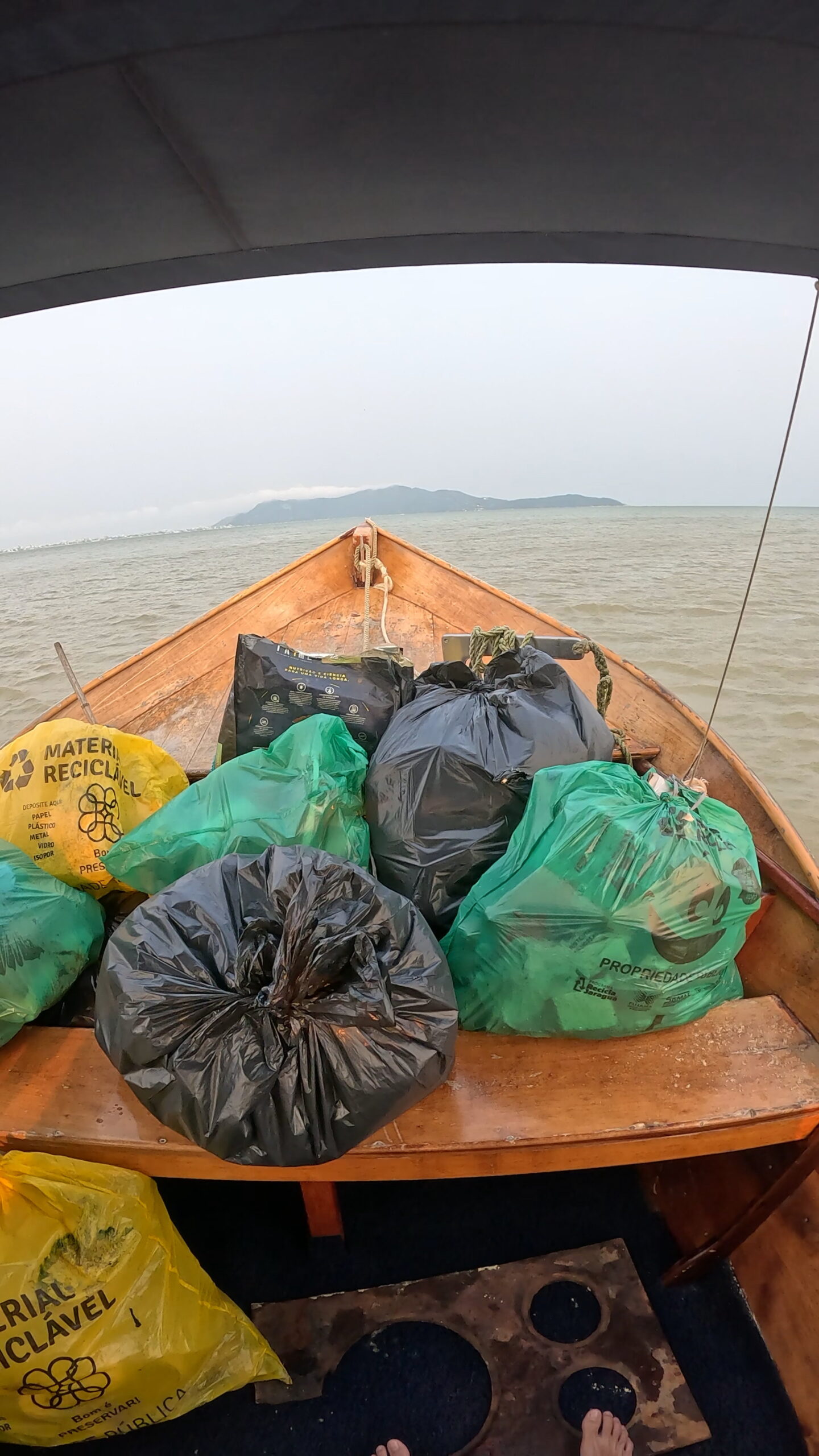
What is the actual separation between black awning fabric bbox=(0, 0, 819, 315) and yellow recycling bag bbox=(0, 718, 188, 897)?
1.03 metres

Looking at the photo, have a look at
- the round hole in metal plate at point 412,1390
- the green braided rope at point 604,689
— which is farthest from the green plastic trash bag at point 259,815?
the round hole in metal plate at point 412,1390

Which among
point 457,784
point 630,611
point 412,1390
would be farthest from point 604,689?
point 630,611

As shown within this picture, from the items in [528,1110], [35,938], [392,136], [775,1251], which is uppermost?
[392,136]

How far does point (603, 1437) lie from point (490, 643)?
1.84 meters

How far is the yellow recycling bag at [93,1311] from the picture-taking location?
3.31ft

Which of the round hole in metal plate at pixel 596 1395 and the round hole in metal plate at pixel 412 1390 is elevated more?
the round hole in metal plate at pixel 596 1395

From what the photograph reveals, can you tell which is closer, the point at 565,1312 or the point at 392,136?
the point at 392,136

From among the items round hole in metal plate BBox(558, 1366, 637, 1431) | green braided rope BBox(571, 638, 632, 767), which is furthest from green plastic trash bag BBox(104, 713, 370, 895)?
round hole in metal plate BBox(558, 1366, 637, 1431)

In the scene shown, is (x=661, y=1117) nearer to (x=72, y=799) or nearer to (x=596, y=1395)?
(x=596, y=1395)

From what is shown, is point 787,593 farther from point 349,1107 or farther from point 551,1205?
point 349,1107

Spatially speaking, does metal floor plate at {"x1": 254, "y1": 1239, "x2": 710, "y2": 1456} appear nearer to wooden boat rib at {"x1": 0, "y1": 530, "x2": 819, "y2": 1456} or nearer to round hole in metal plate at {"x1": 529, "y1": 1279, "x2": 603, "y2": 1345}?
round hole in metal plate at {"x1": 529, "y1": 1279, "x2": 603, "y2": 1345}

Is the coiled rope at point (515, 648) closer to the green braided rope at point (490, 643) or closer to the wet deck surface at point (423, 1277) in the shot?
the green braided rope at point (490, 643)

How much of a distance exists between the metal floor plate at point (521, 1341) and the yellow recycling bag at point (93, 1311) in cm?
27

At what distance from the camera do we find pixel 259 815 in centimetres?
143
